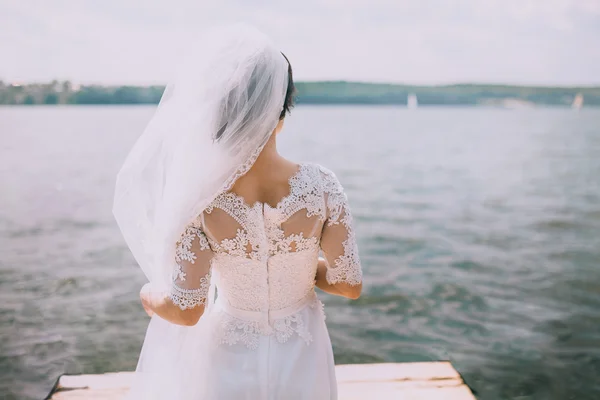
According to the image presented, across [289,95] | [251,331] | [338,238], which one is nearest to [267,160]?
[289,95]

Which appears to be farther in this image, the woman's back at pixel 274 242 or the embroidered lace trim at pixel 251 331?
the embroidered lace trim at pixel 251 331

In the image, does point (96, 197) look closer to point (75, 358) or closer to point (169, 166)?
point (75, 358)

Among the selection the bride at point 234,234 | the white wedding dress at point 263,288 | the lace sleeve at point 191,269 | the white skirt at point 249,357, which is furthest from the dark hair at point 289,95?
the white skirt at point 249,357

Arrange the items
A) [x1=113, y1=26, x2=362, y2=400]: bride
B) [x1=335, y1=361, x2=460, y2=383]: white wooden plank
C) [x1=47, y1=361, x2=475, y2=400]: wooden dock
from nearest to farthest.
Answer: [x1=113, y1=26, x2=362, y2=400]: bride, [x1=47, y1=361, x2=475, y2=400]: wooden dock, [x1=335, y1=361, x2=460, y2=383]: white wooden plank

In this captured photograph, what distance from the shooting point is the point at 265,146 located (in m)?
1.22

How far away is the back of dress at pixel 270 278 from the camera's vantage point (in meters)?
1.21

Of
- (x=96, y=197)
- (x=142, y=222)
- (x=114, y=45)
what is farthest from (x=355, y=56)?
(x=142, y=222)

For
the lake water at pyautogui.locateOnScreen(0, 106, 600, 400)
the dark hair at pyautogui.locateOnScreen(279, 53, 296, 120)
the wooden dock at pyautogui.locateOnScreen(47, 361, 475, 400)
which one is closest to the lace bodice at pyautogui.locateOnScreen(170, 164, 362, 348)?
the dark hair at pyautogui.locateOnScreen(279, 53, 296, 120)

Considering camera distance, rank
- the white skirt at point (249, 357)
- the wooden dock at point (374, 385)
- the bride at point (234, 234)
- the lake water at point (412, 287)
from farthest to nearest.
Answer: the lake water at point (412, 287), the wooden dock at point (374, 385), the white skirt at point (249, 357), the bride at point (234, 234)

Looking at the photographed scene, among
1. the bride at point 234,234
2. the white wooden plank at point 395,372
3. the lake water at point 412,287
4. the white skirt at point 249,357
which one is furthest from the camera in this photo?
the lake water at point 412,287

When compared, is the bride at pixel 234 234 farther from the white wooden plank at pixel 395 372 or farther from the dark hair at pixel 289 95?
the white wooden plank at pixel 395 372

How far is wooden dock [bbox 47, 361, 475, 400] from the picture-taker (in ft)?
7.13

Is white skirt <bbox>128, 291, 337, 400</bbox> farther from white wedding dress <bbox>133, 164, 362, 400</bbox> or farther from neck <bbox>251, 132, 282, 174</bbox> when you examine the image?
neck <bbox>251, 132, 282, 174</bbox>

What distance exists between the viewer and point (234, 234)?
47.8 inches
